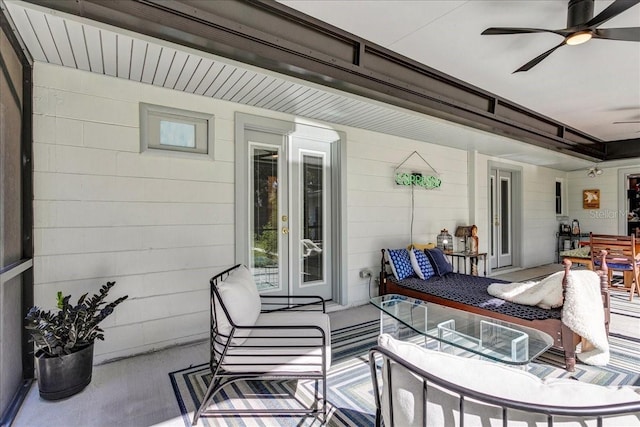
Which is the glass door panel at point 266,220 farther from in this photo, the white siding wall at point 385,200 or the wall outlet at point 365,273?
the wall outlet at point 365,273

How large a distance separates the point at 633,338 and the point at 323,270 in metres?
3.37

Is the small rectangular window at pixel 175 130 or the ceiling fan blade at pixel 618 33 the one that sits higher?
the ceiling fan blade at pixel 618 33

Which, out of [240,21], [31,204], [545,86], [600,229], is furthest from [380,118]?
[600,229]

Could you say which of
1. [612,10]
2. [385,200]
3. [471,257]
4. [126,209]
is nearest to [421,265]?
[385,200]

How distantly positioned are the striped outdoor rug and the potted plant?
62cm

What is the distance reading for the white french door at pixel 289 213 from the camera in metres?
3.76

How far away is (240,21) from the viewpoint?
2.17 meters

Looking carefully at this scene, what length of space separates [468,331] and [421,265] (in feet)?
5.76

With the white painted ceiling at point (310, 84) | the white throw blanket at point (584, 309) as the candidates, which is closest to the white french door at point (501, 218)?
the white painted ceiling at point (310, 84)

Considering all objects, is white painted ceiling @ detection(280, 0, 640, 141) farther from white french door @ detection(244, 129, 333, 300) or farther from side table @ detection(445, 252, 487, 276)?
side table @ detection(445, 252, 487, 276)

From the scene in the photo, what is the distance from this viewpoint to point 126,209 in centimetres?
285

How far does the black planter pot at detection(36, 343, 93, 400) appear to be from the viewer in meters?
2.14

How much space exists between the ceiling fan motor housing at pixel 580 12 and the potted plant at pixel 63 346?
152 inches

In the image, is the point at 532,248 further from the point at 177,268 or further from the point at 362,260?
the point at 177,268
